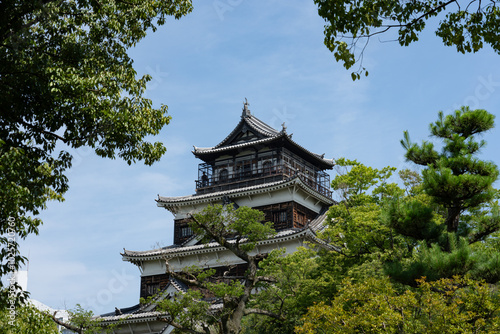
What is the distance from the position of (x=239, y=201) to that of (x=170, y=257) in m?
5.49

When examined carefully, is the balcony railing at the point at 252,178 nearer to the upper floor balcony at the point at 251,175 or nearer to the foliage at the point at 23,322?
the upper floor balcony at the point at 251,175

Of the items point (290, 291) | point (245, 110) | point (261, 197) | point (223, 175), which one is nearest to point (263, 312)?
point (290, 291)

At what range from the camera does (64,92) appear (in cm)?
1255

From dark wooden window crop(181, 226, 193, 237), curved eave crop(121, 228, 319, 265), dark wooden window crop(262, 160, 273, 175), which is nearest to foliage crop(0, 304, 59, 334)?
curved eave crop(121, 228, 319, 265)

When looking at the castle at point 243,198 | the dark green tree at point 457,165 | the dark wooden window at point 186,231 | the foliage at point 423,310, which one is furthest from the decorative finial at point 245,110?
the foliage at point 423,310

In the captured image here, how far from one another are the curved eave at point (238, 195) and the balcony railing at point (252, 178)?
2.40 ft

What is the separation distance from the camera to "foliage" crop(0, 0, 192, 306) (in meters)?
11.8

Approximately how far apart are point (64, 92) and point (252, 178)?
2524cm

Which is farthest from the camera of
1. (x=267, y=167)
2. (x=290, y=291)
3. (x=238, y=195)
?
(x=267, y=167)

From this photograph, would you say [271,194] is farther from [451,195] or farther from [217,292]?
[451,195]

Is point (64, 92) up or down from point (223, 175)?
down

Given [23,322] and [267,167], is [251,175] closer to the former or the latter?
[267,167]

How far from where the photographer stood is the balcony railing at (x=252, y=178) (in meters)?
36.8

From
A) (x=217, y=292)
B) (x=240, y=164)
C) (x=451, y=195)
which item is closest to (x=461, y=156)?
(x=451, y=195)
